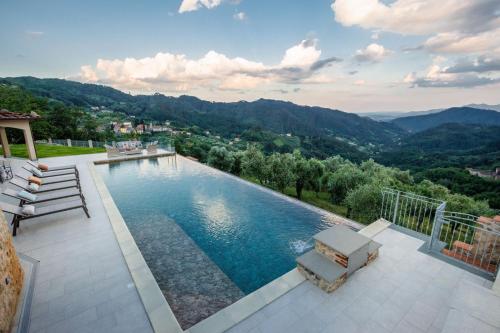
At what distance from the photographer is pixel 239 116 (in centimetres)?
17050

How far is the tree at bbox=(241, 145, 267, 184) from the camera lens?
15531mm

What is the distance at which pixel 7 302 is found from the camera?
316 centimetres

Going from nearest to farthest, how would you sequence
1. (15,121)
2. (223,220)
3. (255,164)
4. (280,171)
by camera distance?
(223,220) → (15,121) → (280,171) → (255,164)

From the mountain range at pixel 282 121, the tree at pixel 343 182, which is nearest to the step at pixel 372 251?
the tree at pixel 343 182

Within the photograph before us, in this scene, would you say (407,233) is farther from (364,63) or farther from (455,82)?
(455,82)

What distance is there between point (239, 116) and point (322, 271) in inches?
6759

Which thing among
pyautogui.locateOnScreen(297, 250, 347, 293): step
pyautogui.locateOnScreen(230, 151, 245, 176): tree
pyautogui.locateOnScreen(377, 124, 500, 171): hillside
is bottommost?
pyautogui.locateOnScreen(377, 124, 500, 171): hillside

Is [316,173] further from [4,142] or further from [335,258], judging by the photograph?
[4,142]

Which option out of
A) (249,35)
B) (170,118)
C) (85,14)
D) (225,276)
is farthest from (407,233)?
(170,118)

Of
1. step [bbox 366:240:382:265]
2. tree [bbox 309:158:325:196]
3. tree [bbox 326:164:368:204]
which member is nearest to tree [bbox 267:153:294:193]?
tree [bbox 309:158:325:196]

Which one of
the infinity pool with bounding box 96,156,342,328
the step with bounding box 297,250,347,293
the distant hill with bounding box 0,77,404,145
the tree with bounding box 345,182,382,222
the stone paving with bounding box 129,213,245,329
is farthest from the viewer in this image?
the distant hill with bounding box 0,77,404,145

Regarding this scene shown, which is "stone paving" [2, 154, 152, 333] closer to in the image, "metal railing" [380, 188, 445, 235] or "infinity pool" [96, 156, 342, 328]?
"infinity pool" [96, 156, 342, 328]

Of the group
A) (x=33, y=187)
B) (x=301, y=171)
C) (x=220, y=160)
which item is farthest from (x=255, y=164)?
(x=33, y=187)

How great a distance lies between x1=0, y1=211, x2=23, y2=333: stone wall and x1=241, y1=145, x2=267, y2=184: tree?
1253 centimetres
